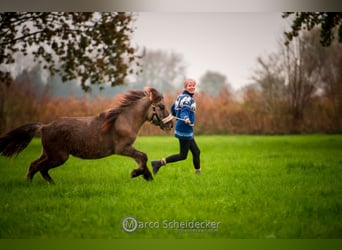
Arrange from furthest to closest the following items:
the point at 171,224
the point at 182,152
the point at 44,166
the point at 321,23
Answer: the point at 321,23 < the point at 182,152 < the point at 44,166 < the point at 171,224

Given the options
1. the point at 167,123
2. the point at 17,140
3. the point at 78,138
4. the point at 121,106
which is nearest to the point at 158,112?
the point at 167,123

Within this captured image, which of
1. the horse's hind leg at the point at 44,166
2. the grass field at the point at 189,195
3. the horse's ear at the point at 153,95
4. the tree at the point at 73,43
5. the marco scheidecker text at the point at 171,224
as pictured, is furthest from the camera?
the tree at the point at 73,43

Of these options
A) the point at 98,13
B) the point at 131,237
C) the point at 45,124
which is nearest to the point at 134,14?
the point at 98,13

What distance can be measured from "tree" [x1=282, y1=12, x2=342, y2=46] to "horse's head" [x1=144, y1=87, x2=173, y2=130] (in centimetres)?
171

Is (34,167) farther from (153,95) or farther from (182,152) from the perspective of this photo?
(182,152)

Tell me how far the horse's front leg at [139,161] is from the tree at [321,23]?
2.25 metres

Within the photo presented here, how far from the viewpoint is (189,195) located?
4.57m

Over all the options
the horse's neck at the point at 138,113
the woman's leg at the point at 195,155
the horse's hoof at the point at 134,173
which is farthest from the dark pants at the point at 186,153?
the horse's neck at the point at 138,113

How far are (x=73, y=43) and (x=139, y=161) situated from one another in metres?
1.74

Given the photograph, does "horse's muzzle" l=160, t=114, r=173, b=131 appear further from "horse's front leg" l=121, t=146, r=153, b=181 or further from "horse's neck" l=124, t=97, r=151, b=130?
"horse's front leg" l=121, t=146, r=153, b=181

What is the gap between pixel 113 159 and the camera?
16.6 ft

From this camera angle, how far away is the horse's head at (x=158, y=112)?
15.9 ft

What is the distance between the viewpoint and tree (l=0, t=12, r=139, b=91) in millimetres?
5074

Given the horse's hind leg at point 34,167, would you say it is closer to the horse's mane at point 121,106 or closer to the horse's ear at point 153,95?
the horse's mane at point 121,106
